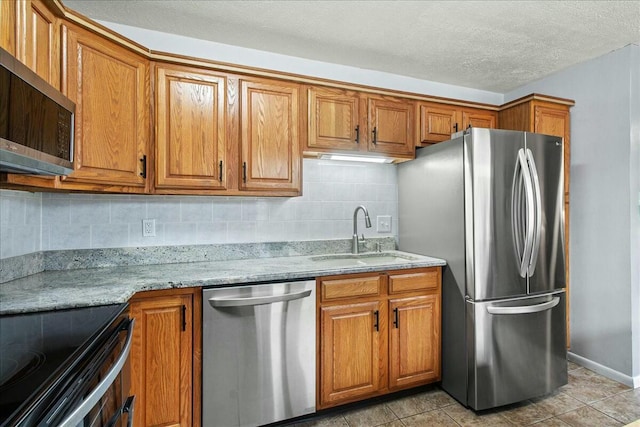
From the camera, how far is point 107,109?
180cm

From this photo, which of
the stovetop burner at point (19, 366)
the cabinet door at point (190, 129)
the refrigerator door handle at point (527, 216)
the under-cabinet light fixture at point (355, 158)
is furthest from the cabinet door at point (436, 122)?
the stovetop burner at point (19, 366)

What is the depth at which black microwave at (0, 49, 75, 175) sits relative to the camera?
1.00m

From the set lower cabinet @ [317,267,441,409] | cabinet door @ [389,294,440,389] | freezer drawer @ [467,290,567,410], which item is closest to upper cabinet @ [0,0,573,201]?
lower cabinet @ [317,267,441,409]

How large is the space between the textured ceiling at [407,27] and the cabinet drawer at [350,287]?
5.35 feet

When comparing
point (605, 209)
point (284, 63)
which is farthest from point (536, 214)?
point (284, 63)

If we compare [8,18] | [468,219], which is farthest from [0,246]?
[468,219]

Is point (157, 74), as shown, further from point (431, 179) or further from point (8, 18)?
point (431, 179)

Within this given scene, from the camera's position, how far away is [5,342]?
104 centimetres

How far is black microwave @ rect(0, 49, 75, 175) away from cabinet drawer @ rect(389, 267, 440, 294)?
1873mm

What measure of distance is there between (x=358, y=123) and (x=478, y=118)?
1165 mm

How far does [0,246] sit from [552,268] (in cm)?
322

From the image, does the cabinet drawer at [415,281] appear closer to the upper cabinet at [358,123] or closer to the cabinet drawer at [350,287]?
the cabinet drawer at [350,287]

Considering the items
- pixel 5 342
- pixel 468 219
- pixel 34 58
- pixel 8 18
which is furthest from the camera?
pixel 468 219

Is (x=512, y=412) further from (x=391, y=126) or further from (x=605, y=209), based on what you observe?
(x=391, y=126)
